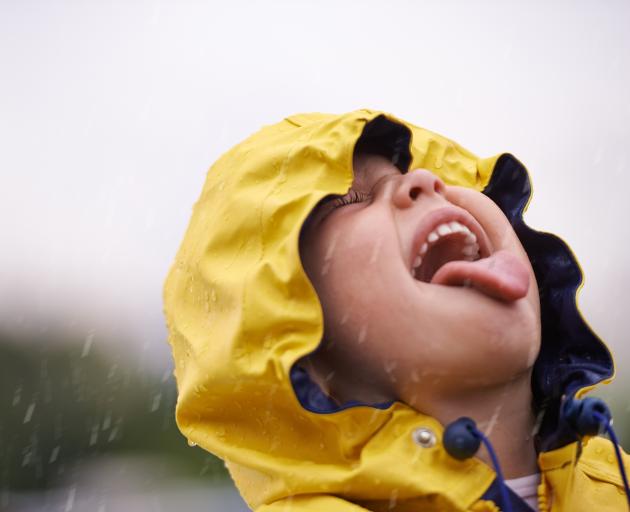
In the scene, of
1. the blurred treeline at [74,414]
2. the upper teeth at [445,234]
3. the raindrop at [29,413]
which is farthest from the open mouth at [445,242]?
the raindrop at [29,413]

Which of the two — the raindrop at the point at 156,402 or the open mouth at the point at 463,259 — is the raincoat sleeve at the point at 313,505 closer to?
the open mouth at the point at 463,259

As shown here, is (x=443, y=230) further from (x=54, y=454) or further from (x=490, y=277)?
(x=54, y=454)

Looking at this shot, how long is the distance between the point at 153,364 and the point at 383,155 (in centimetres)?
800

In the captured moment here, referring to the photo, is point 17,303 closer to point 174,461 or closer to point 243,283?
point 174,461

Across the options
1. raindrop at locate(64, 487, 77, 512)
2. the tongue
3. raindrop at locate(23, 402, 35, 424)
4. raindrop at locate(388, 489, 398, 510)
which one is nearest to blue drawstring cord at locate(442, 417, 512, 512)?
raindrop at locate(388, 489, 398, 510)

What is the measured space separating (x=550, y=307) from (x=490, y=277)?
44 cm

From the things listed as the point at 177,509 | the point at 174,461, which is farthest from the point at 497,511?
the point at 174,461

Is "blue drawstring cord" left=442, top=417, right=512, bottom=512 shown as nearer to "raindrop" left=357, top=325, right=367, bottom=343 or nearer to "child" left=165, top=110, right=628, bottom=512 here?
"child" left=165, top=110, right=628, bottom=512

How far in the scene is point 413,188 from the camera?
1.51 m

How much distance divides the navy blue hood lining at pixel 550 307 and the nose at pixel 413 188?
0.14m

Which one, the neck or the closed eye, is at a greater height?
the closed eye

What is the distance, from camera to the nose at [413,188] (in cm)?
148

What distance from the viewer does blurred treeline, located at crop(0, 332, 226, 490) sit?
26.8ft

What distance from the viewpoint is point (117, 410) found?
9508mm
